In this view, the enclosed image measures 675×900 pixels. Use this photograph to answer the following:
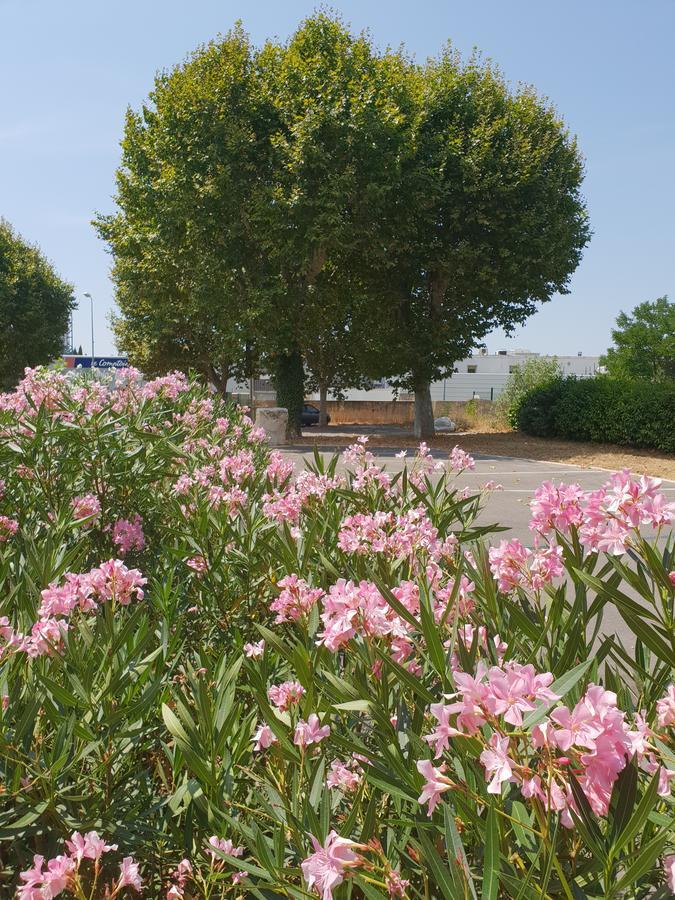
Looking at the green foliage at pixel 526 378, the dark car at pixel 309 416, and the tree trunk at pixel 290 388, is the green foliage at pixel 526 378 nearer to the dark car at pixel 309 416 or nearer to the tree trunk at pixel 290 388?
the dark car at pixel 309 416

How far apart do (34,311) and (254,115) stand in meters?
21.5

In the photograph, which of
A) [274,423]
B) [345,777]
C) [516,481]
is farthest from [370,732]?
[274,423]

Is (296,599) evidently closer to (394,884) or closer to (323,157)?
(394,884)

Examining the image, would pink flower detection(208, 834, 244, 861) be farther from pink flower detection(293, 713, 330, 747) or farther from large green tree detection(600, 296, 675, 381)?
large green tree detection(600, 296, 675, 381)

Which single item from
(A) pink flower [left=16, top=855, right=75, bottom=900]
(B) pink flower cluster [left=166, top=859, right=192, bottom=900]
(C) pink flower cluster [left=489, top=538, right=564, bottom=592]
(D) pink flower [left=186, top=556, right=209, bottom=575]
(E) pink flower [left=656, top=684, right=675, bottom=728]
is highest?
(C) pink flower cluster [left=489, top=538, right=564, bottom=592]

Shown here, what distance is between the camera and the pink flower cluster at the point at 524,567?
1.76 metres

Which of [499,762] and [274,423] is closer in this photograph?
[499,762]

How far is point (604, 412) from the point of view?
21516 mm

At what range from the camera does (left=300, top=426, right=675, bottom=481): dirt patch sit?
57.7ft

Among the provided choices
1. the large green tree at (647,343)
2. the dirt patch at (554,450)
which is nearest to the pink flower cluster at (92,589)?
the dirt patch at (554,450)

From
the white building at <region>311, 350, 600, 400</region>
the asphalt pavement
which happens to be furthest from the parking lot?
the white building at <region>311, 350, 600, 400</region>

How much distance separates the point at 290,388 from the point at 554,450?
350 inches

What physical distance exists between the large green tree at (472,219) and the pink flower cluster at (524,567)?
69.2ft

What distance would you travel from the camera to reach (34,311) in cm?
3794
